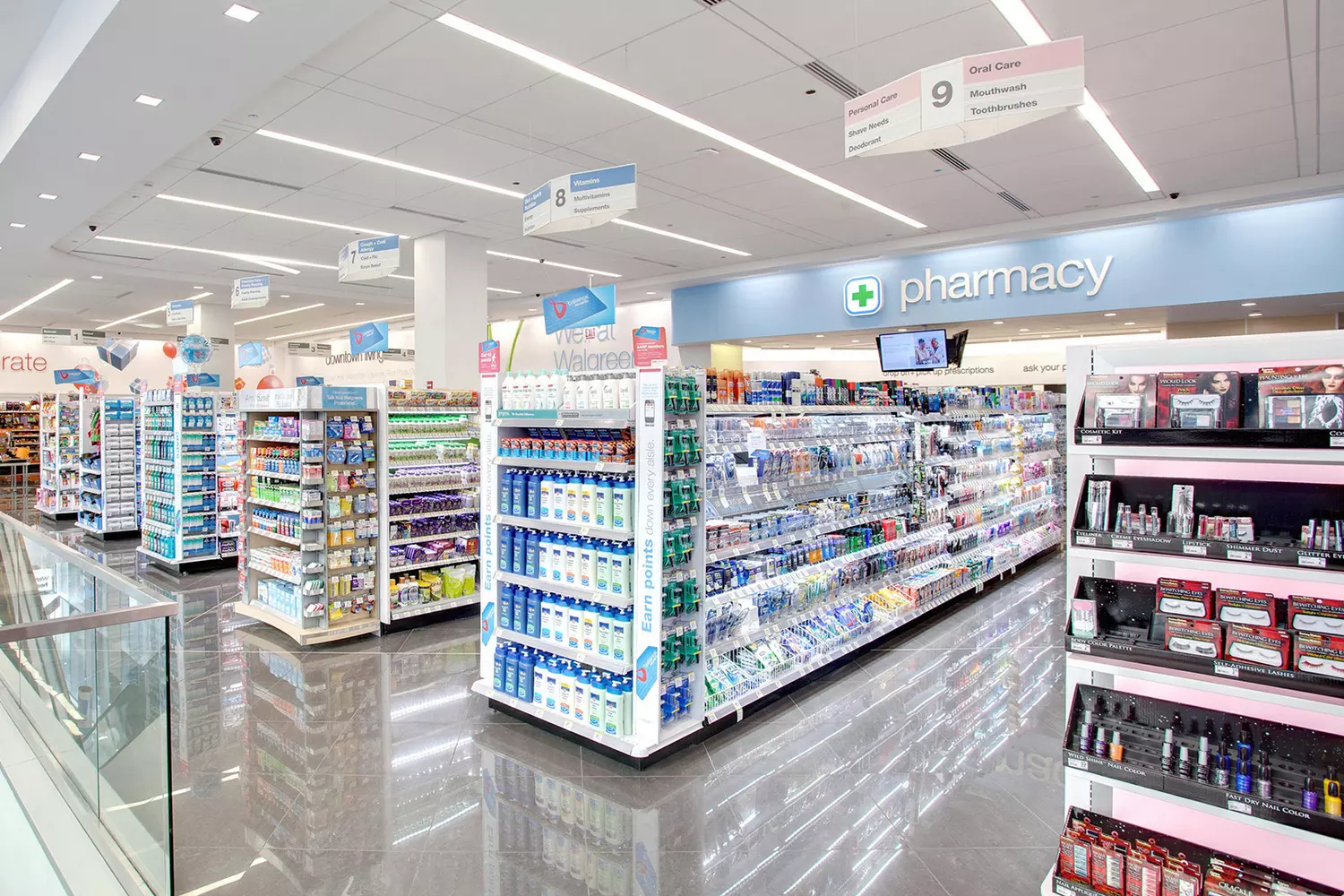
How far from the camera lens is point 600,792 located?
3.75m

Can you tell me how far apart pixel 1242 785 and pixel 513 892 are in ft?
8.59

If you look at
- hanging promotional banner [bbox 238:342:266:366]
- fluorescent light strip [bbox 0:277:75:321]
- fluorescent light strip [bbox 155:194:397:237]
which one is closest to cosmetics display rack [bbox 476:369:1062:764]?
hanging promotional banner [bbox 238:342:266:366]

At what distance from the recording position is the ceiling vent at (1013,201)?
821 cm

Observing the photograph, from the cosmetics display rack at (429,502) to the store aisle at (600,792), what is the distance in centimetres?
123

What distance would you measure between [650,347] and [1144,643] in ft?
8.46

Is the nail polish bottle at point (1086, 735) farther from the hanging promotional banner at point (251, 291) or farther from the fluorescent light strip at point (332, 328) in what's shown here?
the fluorescent light strip at point (332, 328)

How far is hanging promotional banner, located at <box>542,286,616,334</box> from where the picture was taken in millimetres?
5805

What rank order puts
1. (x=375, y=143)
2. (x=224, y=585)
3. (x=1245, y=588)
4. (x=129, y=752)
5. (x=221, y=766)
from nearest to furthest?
(x=1245, y=588) → (x=129, y=752) → (x=221, y=766) → (x=375, y=143) → (x=224, y=585)

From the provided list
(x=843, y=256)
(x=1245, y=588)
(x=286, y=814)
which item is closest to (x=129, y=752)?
(x=286, y=814)

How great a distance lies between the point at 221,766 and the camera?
13.4ft

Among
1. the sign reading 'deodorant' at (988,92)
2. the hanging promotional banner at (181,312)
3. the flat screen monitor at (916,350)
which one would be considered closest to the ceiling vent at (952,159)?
the flat screen monitor at (916,350)

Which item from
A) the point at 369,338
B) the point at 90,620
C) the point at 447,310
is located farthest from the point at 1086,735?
the point at 447,310

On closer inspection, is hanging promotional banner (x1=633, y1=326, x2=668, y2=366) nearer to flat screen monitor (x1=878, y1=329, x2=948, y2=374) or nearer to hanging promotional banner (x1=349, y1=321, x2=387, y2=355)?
flat screen monitor (x1=878, y1=329, x2=948, y2=374)

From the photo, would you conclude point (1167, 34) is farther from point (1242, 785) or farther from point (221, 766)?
point (221, 766)
